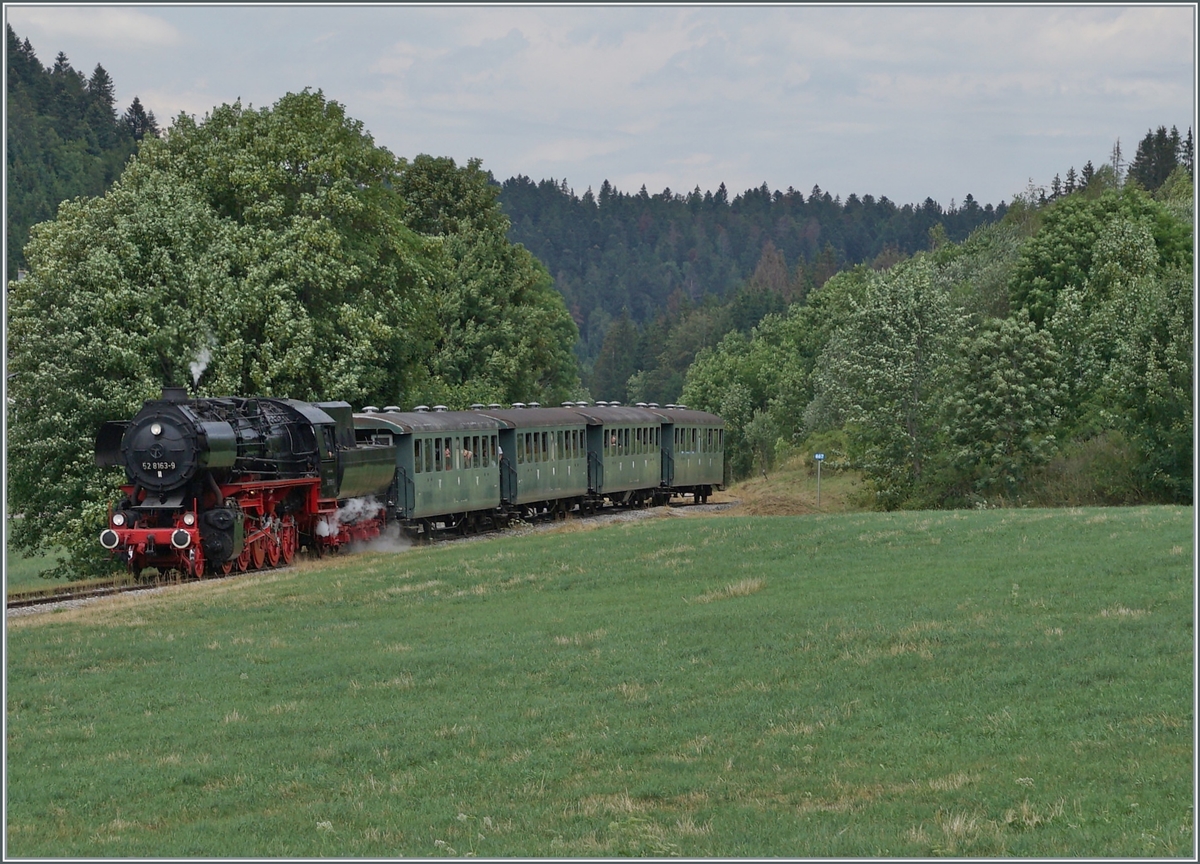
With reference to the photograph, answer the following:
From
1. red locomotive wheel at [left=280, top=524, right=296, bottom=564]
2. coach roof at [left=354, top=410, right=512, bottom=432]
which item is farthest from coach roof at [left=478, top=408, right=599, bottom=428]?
red locomotive wheel at [left=280, top=524, right=296, bottom=564]

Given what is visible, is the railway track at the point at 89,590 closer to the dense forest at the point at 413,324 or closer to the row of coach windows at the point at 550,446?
Result: the dense forest at the point at 413,324

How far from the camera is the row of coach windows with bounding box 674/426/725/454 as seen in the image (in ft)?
178

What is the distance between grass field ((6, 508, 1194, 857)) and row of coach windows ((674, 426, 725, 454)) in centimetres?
2801

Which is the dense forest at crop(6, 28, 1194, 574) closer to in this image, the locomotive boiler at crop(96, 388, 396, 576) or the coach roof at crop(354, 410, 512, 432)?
the coach roof at crop(354, 410, 512, 432)

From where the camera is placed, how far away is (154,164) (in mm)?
45781

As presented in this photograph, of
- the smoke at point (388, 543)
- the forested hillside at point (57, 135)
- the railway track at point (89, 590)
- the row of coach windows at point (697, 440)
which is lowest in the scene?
the smoke at point (388, 543)

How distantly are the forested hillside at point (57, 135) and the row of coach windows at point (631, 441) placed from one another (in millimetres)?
100875

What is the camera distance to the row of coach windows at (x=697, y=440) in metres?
54.2

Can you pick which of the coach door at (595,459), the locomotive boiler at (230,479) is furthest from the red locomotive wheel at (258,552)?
the coach door at (595,459)

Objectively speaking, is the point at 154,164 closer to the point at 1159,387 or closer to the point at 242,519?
the point at 242,519

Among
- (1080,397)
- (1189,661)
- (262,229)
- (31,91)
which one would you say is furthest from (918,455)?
(31,91)

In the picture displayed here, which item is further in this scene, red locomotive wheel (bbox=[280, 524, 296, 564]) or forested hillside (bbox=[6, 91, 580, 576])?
forested hillside (bbox=[6, 91, 580, 576])

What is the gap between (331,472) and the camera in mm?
32812

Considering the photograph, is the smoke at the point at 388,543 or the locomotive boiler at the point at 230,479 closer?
the locomotive boiler at the point at 230,479
